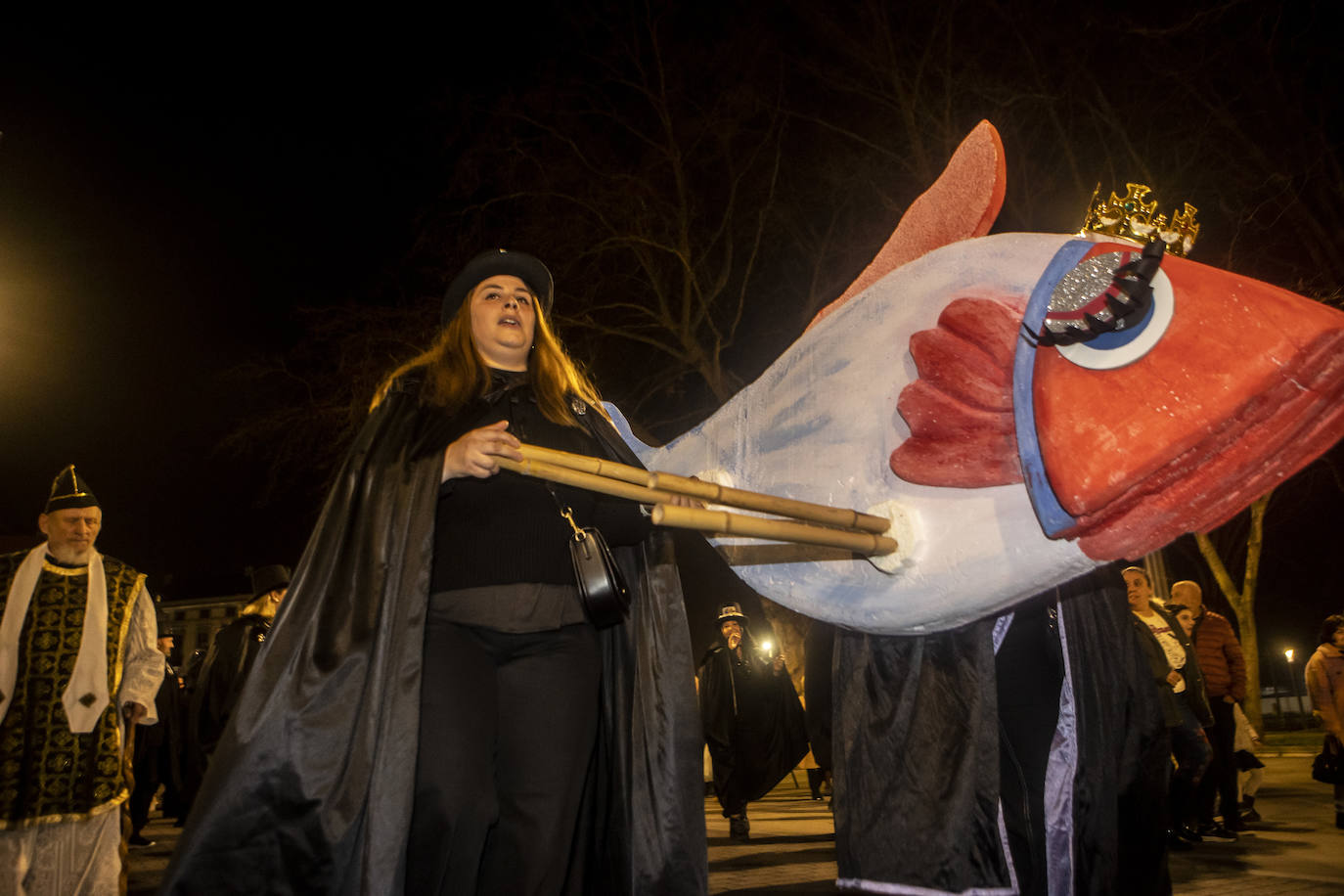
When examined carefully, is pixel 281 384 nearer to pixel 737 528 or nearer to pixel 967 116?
pixel 967 116

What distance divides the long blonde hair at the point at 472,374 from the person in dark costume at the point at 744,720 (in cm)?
567

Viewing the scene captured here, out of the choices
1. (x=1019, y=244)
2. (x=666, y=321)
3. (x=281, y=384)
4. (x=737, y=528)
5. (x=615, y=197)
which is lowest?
(x=737, y=528)

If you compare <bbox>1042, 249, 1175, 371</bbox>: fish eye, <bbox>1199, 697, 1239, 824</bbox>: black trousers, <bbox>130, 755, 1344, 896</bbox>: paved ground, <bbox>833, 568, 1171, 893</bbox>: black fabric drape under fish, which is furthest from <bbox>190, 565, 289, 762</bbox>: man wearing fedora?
<bbox>1199, 697, 1239, 824</bbox>: black trousers

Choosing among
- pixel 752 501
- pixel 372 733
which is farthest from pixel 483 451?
pixel 372 733

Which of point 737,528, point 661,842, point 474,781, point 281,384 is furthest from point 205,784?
point 281,384

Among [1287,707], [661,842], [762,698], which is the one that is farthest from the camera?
[1287,707]

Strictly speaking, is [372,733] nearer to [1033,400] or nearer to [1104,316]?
[1033,400]

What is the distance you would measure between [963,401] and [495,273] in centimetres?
151

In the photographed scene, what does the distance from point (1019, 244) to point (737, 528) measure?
2.84ft

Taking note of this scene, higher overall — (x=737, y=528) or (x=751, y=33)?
(x=751, y=33)

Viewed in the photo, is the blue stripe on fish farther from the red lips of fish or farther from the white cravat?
the white cravat

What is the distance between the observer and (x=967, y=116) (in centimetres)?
1235

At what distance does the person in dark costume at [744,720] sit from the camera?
7945mm

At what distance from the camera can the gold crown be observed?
7.00ft
